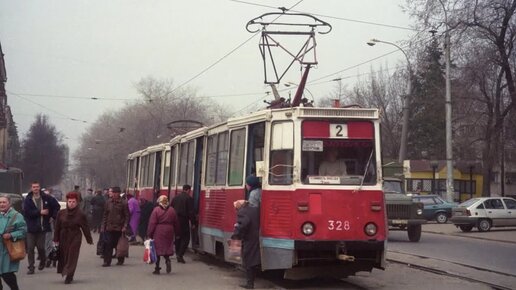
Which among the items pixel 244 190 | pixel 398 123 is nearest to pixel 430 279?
pixel 244 190

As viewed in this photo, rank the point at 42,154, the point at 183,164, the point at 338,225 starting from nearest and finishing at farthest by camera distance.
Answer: the point at 338,225 → the point at 183,164 → the point at 42,154

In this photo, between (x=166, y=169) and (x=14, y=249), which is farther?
(x=166, y=169)

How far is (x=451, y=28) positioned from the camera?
30.8 meters

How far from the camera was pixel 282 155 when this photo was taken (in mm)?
10953

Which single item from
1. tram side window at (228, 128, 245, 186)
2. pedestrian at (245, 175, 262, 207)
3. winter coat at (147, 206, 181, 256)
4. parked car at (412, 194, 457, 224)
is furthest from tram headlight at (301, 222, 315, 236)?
parked car at (412, 194, 457, 224)

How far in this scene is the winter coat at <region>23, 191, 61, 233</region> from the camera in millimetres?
13078

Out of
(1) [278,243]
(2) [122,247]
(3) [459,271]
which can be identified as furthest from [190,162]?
(3) [459,271]

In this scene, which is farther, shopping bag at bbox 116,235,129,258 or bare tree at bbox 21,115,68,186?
bare tree at bbox 21,115,68,186

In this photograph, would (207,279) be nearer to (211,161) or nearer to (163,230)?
(163,230)

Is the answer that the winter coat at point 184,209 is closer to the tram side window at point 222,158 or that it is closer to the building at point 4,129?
the tram side window at point 222,158

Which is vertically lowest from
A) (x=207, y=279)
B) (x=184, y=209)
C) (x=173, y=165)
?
(x=207, y=279)

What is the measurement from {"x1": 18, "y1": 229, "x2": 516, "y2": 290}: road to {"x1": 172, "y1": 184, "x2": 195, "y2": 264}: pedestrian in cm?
57

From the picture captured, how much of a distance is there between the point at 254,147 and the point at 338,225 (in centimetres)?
234

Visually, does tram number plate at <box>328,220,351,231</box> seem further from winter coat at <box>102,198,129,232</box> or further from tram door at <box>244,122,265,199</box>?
winter coat at <box>102,198,129,232</box>
